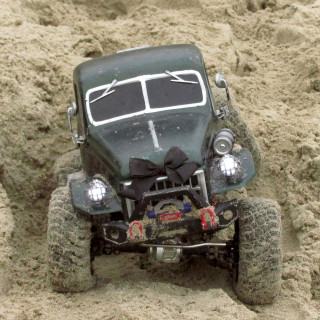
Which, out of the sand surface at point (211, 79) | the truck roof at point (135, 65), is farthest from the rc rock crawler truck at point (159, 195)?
the sand surface at point (211, 79)

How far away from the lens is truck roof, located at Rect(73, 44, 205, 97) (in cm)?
832

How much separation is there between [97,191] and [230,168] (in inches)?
43.4

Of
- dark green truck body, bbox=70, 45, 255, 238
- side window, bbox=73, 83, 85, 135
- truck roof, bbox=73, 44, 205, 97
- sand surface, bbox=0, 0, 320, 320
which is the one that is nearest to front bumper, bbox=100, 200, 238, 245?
dark green truck body, bbox=70, 45, 255, 238

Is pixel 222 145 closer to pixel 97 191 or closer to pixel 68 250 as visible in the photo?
pixel 97 191

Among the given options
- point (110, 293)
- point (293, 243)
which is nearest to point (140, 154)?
point (110, 293)

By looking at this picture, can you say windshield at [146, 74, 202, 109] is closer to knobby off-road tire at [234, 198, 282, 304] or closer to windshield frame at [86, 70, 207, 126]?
windshield frame at [86, 70, 207, 126]

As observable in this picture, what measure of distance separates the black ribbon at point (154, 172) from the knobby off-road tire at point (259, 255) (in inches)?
27.1

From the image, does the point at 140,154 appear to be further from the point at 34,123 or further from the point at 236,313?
the point at 34,123

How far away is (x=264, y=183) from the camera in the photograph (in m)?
9.37

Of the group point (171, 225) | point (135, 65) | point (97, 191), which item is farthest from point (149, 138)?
point (135, 65)

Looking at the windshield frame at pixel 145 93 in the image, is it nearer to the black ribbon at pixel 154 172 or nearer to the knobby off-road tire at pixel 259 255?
the black ribbon at pixel 154 172

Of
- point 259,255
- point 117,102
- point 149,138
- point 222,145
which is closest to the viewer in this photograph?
point 259,255

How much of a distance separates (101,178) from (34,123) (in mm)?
2234

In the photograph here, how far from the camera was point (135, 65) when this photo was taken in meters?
8.38
